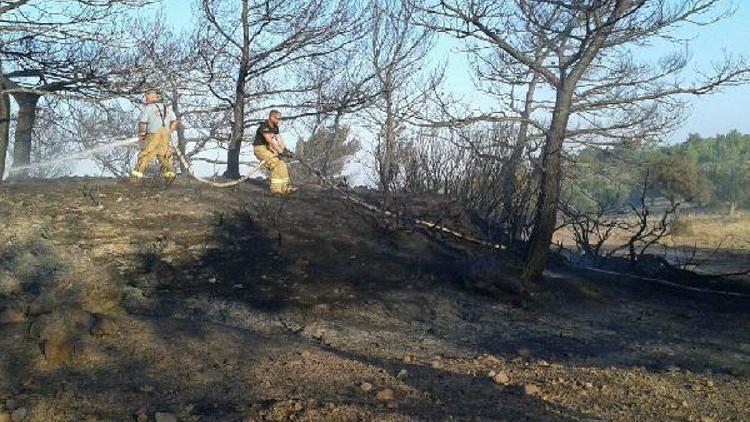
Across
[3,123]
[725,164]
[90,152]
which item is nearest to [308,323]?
[90,152]

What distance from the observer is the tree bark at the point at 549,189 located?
9570mm

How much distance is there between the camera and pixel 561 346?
723 cm

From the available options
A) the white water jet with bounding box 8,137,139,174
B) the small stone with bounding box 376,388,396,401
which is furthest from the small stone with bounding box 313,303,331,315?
the white water jet with bounding box 8,137,139,174

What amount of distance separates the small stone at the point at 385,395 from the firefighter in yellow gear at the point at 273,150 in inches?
310

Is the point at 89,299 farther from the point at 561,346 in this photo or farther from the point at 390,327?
the point at 561,346

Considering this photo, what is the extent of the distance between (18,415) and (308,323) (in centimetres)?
344

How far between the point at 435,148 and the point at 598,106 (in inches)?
125

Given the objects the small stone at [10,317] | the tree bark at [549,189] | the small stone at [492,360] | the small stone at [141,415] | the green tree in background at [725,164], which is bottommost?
the small stone at [141,415]

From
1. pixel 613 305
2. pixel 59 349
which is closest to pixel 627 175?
pixel 613 305

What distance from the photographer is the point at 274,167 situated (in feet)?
41.1

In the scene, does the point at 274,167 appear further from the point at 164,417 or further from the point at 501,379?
the point at 164,417

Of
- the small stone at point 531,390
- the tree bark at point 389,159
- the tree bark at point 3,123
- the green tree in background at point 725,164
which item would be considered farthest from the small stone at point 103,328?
the green tree in background at point 725,164

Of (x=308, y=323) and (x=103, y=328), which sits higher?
(x=103, y=328)

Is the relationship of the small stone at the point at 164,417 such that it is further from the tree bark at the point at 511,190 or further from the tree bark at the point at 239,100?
the tree bark at the point at 239,100
